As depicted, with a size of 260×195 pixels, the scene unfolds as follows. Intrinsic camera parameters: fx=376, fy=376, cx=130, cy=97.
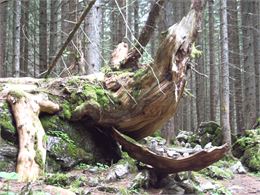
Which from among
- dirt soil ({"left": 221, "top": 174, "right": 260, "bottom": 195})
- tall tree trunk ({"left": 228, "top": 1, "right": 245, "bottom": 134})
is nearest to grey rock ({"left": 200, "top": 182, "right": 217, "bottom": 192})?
dirt soil ({"left": 221, "top": 174, "right": 260, "bottom": 195})

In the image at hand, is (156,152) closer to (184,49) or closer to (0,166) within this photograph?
(184,49)

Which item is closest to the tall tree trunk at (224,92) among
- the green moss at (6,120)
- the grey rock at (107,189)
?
the grey rock at (107,189)

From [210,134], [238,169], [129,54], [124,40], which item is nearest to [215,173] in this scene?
[238,169]

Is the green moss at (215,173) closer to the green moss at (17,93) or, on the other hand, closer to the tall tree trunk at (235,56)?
the green moss at (17,93)

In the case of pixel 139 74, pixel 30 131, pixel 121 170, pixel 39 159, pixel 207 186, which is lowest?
pixel 207 186

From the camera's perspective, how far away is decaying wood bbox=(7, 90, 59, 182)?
16.8 ft

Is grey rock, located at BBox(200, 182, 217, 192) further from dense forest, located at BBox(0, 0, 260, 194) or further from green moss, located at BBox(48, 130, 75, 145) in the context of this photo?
green moss, located at BBox(48, 130, 75, 145)

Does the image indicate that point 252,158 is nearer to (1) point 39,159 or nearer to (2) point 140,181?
(2) point 140,181

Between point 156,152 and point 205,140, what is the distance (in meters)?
7.33

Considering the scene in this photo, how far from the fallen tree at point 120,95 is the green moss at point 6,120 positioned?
99 mm

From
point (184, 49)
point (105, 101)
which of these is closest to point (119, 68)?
point (105, 101)

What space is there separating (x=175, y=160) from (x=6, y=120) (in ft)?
8.82

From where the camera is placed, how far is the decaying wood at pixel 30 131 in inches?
202

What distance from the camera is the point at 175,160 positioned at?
5828 millimetres
